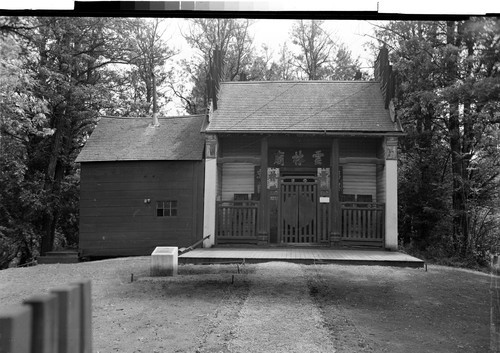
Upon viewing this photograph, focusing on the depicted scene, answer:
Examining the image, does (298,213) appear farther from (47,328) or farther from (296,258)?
(47,328)

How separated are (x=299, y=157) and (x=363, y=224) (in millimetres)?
1973

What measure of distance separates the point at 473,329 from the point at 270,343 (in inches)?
65.0

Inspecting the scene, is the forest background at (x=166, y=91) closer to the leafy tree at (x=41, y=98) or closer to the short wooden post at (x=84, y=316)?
the leafy tree at (x=41, y=98)

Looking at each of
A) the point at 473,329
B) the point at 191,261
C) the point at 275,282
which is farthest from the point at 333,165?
the point at 473,329

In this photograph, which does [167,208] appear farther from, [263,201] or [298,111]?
[298,111]

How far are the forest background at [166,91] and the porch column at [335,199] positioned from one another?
1.60 metres

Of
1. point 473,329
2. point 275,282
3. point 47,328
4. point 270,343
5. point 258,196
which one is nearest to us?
point 47,328

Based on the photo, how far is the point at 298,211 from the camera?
26.9 feet

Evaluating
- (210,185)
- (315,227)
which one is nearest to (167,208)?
(210,185)

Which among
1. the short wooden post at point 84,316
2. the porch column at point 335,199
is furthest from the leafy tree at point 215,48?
the porch column at point 335,199

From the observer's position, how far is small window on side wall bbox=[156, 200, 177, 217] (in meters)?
8.77

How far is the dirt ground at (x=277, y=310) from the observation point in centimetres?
259

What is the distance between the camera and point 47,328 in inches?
28.5

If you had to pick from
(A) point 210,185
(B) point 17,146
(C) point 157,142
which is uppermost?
(C) point 157,142
